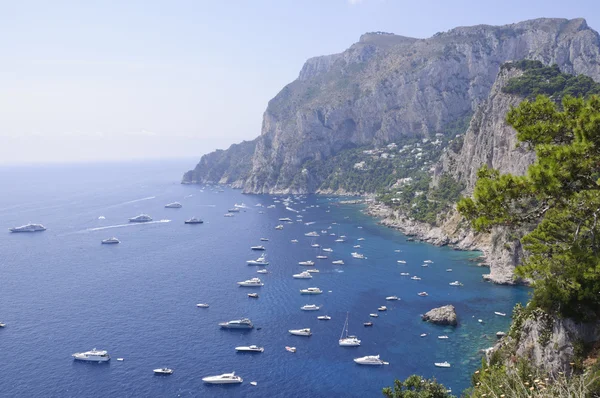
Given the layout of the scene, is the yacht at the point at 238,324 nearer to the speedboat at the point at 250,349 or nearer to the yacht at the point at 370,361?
the speedboat at the point at 250,349

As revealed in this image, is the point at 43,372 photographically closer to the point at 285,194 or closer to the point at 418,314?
the point at 418,314

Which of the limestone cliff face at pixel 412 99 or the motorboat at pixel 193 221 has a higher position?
the limestone cliff face at pixel 412 99

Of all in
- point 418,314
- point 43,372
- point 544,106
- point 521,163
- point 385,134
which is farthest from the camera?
point 385,134

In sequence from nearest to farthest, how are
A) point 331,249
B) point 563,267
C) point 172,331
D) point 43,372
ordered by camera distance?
point 563,267 < point 43,372 < point 172,331 < point 331,249

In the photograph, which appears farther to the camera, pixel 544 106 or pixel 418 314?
pixel 418 314

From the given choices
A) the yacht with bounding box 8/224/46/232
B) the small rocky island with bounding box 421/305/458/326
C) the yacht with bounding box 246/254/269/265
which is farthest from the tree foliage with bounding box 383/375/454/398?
the yacht with bounding box 8/224/46/232

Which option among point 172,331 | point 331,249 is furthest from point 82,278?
point 331,249

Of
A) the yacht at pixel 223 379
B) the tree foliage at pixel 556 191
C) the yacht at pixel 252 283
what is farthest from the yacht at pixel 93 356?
the tree foliage at pixel 556 191

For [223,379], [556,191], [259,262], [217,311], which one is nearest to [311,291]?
[217,311]

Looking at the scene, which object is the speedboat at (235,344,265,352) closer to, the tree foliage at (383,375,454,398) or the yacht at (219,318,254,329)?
the yacht at (219,318,254,329)
